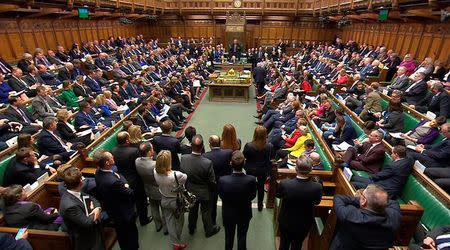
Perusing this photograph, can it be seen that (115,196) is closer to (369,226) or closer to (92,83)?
(369,226)

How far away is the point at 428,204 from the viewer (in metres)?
2.90

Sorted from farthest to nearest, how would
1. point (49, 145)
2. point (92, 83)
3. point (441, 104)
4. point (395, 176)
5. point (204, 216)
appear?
point (92, 83)
point (441, 104)
point (49, 145)
point (204, 216)
point (395, 176)

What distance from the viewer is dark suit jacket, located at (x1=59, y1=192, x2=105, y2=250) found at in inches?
89.2

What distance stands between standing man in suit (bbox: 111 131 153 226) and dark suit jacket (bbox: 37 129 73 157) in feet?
4.63

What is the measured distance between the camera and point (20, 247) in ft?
6.95

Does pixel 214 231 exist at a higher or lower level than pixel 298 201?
lower

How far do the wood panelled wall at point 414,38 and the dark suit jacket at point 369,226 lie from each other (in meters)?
9.02

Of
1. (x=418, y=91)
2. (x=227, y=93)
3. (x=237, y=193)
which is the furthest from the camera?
(x=227, y=93)

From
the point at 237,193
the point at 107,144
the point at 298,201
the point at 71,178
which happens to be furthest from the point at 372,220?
the point at 107,144

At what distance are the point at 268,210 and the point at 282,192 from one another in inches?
67.9

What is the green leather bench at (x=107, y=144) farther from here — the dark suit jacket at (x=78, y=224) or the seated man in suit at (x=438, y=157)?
the seated man in suit at (x=438, y=157)

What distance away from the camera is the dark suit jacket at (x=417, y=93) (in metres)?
5.82

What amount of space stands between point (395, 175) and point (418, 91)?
3.78m

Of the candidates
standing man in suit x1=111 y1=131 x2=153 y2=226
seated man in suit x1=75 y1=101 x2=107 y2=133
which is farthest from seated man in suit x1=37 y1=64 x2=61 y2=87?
standing man in suit x1=111 y1=131 x2=153 y2=226
